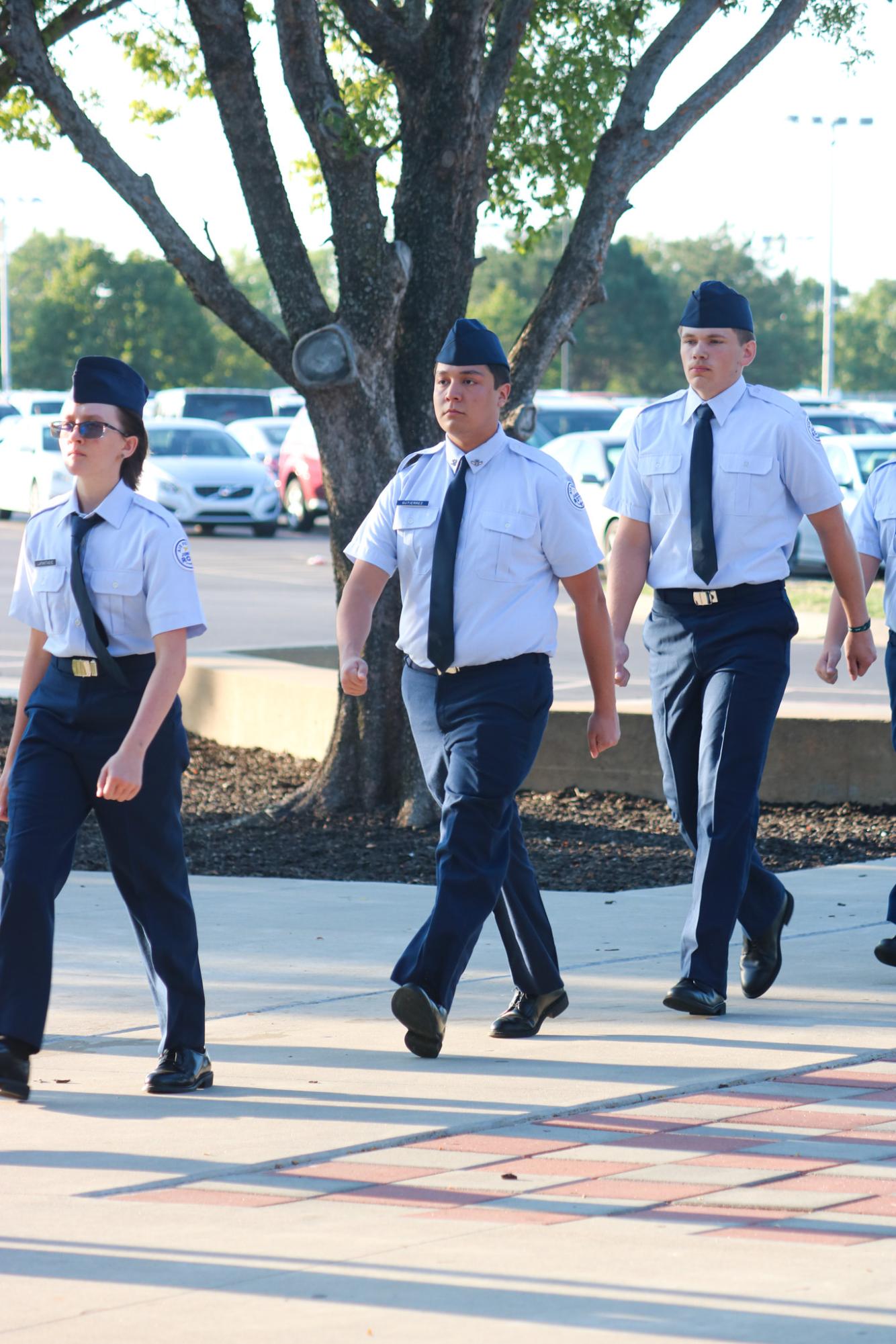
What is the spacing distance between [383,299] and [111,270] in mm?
66293

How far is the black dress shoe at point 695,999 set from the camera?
20.1 feet

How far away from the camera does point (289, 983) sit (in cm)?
664

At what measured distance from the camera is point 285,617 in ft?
64.5

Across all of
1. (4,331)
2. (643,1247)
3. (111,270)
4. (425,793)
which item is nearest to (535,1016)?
(643,1247)

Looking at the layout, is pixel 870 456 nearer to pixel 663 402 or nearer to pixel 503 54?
pixel 503 54

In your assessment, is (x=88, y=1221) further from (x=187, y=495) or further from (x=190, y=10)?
(x=187, y=495)

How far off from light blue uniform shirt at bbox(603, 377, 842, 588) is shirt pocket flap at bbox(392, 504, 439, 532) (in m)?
0.85

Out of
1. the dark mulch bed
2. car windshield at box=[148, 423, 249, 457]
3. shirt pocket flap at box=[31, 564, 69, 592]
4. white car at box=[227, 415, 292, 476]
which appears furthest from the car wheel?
shirt pocket flap at box=[31, 564, 69, 592]

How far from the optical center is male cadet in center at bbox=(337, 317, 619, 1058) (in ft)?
18.4

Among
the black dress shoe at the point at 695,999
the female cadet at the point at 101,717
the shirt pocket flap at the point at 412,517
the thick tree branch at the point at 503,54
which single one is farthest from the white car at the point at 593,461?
the female cadet at the point at 101,717

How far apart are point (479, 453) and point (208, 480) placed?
25.1m

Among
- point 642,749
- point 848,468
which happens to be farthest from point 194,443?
point 642,749

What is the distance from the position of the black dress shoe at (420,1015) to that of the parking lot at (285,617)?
528 centimetres

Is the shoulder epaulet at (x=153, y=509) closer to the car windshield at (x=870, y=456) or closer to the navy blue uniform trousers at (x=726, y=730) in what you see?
the navy blue uniform trousers at (x=726, y=730)
